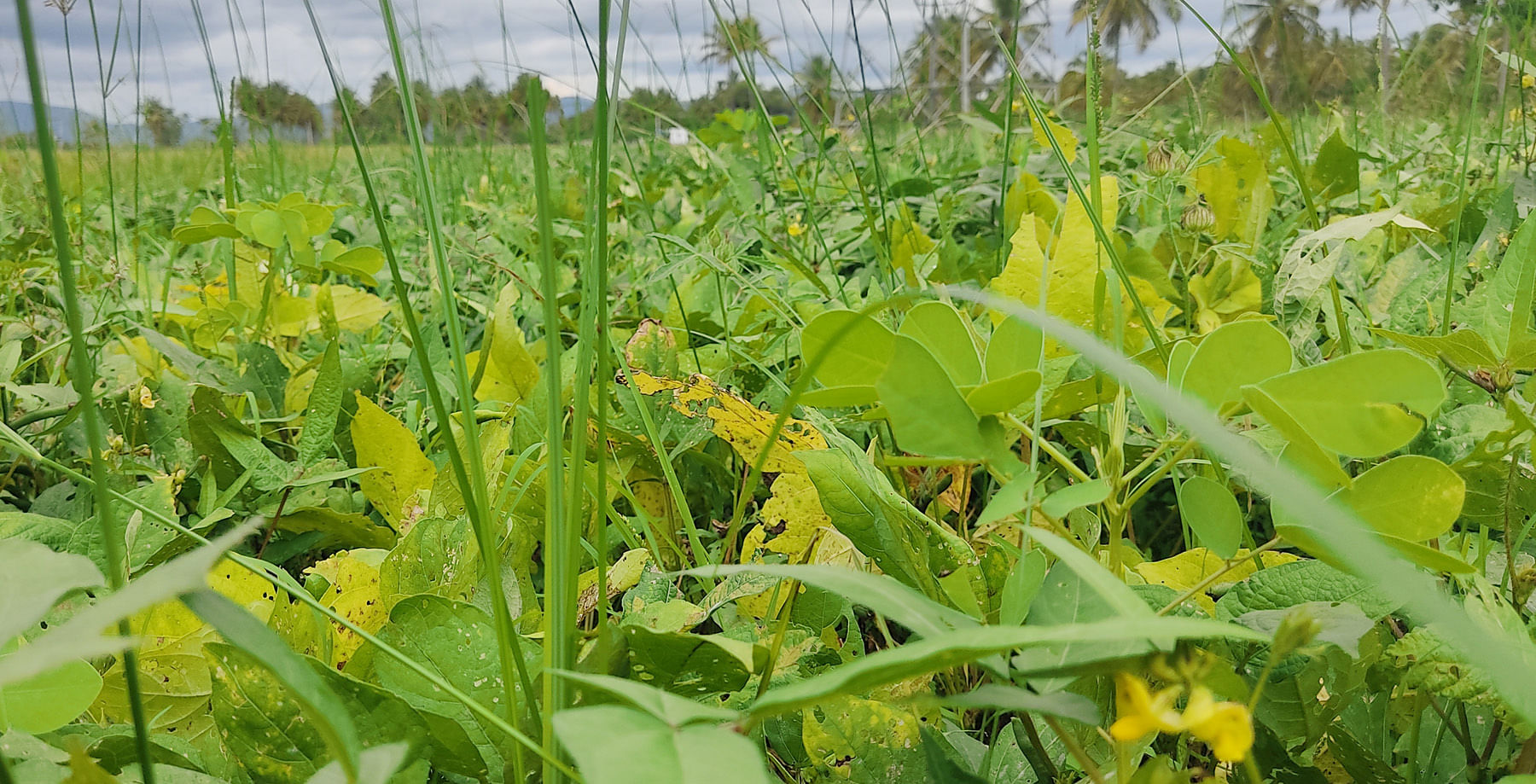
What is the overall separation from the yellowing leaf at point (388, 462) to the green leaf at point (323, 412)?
72 millimetres

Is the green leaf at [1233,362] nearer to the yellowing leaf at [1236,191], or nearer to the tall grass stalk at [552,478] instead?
the tall grass stalk at [552,478]

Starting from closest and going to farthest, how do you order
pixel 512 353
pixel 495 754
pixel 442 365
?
1. pixel 495 754
2. pixel 512 353
3. pixel 442 365

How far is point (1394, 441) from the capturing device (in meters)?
0.37

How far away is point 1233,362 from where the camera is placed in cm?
42

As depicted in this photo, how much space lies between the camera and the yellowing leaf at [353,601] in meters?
0.61

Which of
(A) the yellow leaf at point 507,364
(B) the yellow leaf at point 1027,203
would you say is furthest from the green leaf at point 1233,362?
(B) the yellow leaf at point 1027,203

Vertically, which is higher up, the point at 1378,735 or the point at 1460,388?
the point at 1460,388

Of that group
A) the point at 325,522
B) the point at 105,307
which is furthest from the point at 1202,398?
the point at 105,307

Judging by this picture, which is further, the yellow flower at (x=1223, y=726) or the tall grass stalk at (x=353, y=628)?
the tall grass stalk at (x=353, y=628)

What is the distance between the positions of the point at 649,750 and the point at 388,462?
64 cm

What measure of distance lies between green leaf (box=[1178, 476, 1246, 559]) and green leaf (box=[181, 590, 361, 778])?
34cm

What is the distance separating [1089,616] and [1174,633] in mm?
145

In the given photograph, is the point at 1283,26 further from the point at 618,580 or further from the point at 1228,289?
the point at 618,580

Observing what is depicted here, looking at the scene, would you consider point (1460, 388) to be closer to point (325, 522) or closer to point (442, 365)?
point (325, 522)
